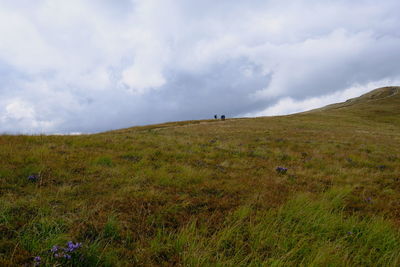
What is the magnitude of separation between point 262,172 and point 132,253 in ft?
18.4

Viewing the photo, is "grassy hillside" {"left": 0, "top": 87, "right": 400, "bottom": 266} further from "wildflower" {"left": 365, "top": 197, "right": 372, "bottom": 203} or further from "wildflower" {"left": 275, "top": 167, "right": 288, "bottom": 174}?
"wildflower" {"left": 275, "top": 167, "right": 288, "bottom": 174}

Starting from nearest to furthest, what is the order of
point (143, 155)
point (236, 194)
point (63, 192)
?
1. point (63, 192)
2. point (236, 194)
3. point (143, 155)

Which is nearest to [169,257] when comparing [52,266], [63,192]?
[52,266]

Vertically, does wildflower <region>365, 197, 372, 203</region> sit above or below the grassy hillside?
below

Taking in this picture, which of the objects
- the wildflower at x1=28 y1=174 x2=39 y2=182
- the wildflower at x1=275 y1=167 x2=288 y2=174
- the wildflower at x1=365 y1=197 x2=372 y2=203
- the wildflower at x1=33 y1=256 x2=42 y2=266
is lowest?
the wildflower at x1=365 y1=197 x2=372 y2=203

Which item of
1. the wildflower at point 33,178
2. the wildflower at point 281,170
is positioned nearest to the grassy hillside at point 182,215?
the wildflower at point 33,178

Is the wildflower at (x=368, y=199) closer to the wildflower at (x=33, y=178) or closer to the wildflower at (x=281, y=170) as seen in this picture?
the wildflower at (x=281, y=170)

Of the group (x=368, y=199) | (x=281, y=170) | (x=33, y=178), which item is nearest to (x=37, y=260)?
(x=33, y=178)

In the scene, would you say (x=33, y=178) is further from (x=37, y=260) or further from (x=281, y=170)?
(x=281, y=170)

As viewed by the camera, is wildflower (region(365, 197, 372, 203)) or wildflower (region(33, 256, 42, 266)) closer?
wildflower (region(33, 256, 42, 266))

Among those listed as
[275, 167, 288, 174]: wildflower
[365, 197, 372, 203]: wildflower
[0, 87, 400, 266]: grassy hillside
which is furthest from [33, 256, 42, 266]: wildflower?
[275, 167, 288, 174]: wildflower

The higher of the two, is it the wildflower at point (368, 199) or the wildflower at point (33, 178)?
the wildflower at point (33, 178)

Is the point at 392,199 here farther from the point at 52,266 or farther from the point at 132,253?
the point at 52,266

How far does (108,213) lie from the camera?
12.6 ft
